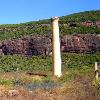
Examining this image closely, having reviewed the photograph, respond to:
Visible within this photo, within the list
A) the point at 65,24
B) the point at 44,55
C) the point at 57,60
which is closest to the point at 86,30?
the point at 65,24

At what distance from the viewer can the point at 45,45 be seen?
235 feet

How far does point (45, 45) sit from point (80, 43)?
670 centimetres

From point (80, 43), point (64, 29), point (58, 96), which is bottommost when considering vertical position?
point (58, 96)

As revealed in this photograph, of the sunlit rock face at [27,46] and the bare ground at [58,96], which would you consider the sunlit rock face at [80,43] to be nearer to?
the sunlit rock face at [27,46]

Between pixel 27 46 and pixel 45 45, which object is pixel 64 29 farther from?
pixel 45 45

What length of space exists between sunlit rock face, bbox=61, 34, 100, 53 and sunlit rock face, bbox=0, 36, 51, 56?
13.1ft

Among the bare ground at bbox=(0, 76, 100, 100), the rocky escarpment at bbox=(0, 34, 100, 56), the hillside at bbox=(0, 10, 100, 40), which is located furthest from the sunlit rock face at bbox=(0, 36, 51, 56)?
the bare ground at bbox=(0, 76, 100, 100)

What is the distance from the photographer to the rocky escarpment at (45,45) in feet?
238

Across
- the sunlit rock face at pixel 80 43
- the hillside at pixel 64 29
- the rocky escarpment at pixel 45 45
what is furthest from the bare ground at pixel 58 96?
the hillside at pixel 64 29

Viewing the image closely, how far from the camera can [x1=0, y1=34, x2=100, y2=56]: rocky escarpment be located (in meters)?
72.5

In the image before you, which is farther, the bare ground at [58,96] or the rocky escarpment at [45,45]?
the rocky escarpment at [45,45]

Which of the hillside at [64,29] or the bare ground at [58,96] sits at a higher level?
the hillside at [64,29]

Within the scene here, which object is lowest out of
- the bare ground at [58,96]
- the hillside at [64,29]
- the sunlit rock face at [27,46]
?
the bare ground at [58,96]

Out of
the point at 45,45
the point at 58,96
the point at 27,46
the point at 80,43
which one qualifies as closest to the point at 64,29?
the point at 80,43
